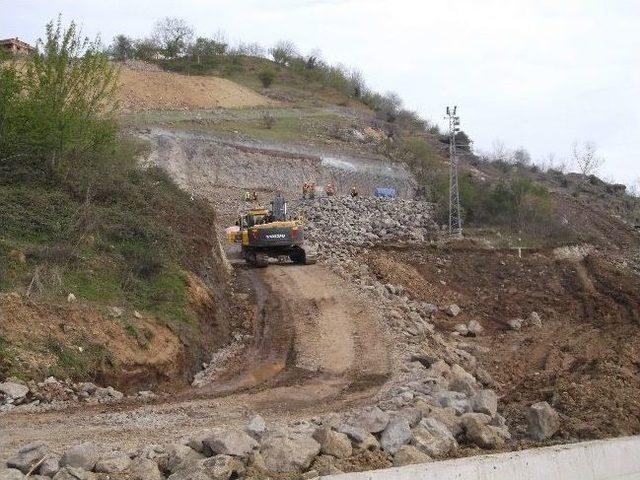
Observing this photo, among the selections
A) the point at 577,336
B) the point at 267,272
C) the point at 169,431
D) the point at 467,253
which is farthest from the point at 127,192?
the point at 467,253

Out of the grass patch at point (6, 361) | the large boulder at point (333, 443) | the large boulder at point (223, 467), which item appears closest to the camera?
the large boulder at point (223, 467)

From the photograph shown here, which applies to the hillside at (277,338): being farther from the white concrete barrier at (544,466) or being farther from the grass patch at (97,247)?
the white concrete barrier at (544,466)

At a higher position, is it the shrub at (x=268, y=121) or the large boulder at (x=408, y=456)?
the shrub at (x=268, y=121)

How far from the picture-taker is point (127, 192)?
2133 cm

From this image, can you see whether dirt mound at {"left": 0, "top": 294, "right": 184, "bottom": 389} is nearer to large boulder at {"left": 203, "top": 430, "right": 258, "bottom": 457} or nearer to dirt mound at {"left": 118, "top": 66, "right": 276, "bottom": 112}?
large boulder at {"left": 203, "top": 430, "right": 258, "bottom": 457}

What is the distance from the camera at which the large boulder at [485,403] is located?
12.7 meters

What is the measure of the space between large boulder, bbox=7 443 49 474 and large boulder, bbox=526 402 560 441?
714 centimetres

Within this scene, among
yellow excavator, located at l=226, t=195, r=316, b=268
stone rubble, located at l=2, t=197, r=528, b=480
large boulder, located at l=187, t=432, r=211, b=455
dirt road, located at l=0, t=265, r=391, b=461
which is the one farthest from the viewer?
yellow excavator, located at l=226, t=195, r=316, b=268

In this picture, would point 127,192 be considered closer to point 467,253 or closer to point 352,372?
point 352,372

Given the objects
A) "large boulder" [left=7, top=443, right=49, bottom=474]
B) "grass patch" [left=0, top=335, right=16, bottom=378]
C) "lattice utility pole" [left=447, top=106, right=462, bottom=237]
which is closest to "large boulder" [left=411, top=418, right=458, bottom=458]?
"large boulder" [left=7, top=443, right=49, bottom=474]

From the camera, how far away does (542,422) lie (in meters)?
11.9

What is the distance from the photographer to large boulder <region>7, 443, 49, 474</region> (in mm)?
7906

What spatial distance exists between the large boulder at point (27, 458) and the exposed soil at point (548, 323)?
291 inches

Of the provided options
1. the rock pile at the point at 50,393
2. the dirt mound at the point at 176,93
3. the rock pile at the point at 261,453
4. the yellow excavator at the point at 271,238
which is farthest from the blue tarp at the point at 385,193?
the rock pile at the point at 261,453
